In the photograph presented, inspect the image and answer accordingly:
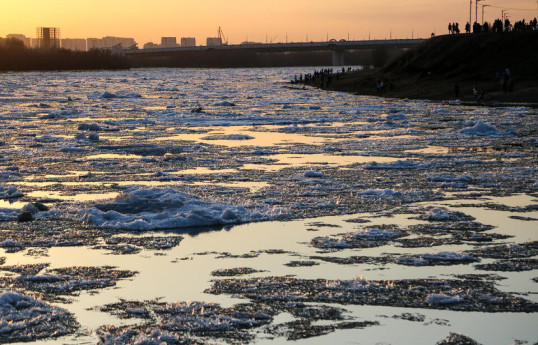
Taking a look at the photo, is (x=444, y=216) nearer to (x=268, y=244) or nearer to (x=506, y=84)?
(x=268, y=244)

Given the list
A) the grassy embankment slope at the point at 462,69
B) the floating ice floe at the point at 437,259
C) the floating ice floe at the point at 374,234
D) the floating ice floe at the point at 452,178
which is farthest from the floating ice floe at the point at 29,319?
the grassy embankment slope at the point at 462,69

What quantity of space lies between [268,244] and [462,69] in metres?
51.1

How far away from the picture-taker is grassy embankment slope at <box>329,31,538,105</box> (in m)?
51.1

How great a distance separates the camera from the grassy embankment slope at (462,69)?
51062 millimetres

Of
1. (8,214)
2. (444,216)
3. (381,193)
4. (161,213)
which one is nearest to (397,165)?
(381,193)

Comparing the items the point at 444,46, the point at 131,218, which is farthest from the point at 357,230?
the point at 444,46

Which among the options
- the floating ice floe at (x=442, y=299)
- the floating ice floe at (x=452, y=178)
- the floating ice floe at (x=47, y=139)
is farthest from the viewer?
the floating ice floe at (x=47, y=139)

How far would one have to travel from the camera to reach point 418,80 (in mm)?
60625

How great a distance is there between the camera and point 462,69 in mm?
58750

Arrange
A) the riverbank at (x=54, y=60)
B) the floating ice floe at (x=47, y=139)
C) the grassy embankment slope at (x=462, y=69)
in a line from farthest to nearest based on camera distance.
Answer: the riverbank at (x=54, y=60), the grassy embankment slope at (x=462, y=69), the floating ice floe at (x=47, y=139)

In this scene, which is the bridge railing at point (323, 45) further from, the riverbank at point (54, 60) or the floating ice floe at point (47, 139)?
the floating ice floe at point (47, 139)

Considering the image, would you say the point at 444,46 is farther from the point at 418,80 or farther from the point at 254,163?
the point at 254,163

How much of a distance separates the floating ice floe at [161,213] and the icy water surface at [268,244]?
1.1 inches

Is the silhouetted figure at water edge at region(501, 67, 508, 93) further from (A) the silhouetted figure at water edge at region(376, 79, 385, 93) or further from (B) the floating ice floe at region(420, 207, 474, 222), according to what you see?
(B) the floating ice floe at region(420, 207, 474, 222)
